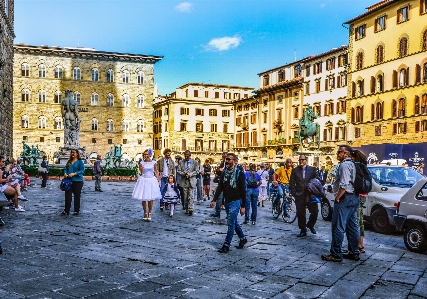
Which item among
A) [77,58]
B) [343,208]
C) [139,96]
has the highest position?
[77,58]

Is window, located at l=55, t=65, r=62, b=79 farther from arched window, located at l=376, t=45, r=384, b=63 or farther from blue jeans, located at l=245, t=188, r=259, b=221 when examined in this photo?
blue jeans, located at l=245, t=188, r=259, b=221

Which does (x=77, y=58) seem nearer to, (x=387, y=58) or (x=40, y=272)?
(x=387, y=58)

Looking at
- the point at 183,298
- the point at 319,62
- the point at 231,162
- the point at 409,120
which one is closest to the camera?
the point at 183,298

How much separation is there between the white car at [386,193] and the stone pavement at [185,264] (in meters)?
0.37

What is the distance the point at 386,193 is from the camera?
1088 centimetres

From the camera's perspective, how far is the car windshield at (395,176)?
36.8 ft

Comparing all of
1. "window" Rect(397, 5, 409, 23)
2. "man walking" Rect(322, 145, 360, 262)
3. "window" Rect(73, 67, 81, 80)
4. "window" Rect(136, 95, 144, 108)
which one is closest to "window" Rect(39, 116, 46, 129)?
"window" Rect(73, 67, 81, 80)

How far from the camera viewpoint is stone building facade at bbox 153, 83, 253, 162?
7494 cm

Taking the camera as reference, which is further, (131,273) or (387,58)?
(387,58)

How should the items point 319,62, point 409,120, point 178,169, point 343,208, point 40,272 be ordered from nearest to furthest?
point 40,272 < point 343,208 < point 178,169 < point 409,120 < point 319,62

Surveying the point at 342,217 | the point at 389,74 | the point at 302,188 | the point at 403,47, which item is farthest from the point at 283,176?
the point at 389,74

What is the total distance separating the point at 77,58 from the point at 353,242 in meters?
60.2

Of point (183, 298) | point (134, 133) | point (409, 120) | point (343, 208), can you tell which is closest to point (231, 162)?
point (343, 208)

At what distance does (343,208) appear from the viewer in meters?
7.31
